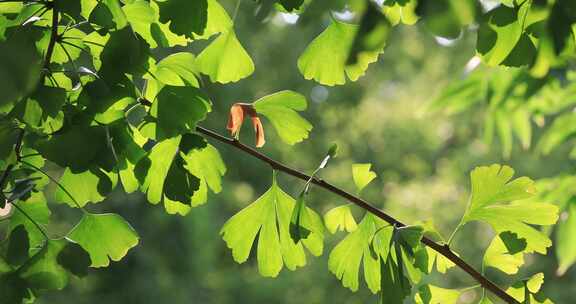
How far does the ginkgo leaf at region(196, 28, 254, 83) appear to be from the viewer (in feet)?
1.72

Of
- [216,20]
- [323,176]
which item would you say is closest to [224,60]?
[216,20]

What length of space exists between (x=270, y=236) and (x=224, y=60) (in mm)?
127

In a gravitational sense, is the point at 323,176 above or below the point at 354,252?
below

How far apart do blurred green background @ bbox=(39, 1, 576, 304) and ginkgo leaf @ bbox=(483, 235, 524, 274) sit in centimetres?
323

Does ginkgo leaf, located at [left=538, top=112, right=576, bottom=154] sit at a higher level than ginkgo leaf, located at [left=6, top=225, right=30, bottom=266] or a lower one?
lower

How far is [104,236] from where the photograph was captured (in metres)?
0.53

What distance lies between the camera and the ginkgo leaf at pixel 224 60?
0.52 meters

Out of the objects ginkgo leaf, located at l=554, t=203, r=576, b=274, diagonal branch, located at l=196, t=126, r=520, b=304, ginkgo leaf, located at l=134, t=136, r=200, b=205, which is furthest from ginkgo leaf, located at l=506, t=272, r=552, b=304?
ginkgo leaf, located at l=554, t=203, r=576, b=274

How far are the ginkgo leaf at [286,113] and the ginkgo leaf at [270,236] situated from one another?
4 cm

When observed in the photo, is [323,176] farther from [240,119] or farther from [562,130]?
[240,119]

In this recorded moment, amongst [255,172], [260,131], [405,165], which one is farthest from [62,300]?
[260,131]

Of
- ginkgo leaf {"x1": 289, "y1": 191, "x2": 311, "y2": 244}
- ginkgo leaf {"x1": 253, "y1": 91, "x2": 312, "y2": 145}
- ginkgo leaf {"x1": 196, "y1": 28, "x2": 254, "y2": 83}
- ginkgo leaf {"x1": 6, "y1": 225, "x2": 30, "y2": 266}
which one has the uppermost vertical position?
ginkgo leaf {"x1": 196, "y1": 28, "x2": 254, "y2": 83}

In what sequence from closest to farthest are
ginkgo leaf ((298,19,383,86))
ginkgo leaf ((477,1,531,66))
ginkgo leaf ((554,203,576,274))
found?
ginkgo leaf ((477,1,531,66)) → ginkgo leaf ((298,19,383,86)) → ginkgo leaf ((554,203,576,274))

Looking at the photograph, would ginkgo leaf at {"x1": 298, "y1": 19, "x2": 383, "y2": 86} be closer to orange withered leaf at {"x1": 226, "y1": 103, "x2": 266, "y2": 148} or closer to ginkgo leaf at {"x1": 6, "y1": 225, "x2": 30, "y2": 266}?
orange withered leaf at {"x1": 226, "y1": 103, "x2": 266, "y2": 148}
